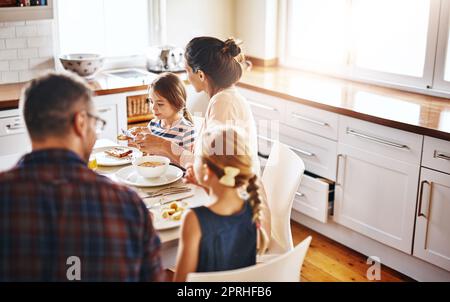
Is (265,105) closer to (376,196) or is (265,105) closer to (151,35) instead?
(376,196)

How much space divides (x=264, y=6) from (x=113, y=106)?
1.37 meters

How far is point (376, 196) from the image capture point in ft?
9.87

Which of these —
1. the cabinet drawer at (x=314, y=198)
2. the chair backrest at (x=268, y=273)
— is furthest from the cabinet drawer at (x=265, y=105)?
the chair backrest at (x=268, y=273)

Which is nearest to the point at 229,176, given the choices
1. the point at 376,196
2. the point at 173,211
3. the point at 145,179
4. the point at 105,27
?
the point at 173,211

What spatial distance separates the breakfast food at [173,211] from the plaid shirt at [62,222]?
20.6 inches

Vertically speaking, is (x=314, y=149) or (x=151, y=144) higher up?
(x=151, y=144)

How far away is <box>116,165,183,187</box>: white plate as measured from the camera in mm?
2100

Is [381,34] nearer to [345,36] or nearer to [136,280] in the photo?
[345,36]

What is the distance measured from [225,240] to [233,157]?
0.72ft

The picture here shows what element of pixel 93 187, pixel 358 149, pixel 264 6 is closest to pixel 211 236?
pixel 93 187

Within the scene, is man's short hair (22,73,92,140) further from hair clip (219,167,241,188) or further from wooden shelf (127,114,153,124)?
wooden shelf (127,114,153,124)

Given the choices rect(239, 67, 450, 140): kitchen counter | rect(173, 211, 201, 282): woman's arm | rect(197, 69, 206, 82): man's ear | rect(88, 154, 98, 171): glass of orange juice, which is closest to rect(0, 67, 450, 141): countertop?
rect(239, 67, 450, 140): kitchen counter

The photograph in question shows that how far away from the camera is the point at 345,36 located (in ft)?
12.4

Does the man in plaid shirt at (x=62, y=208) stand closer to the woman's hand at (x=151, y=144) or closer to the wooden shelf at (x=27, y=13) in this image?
the woman's hand at (x=151, y=144)
